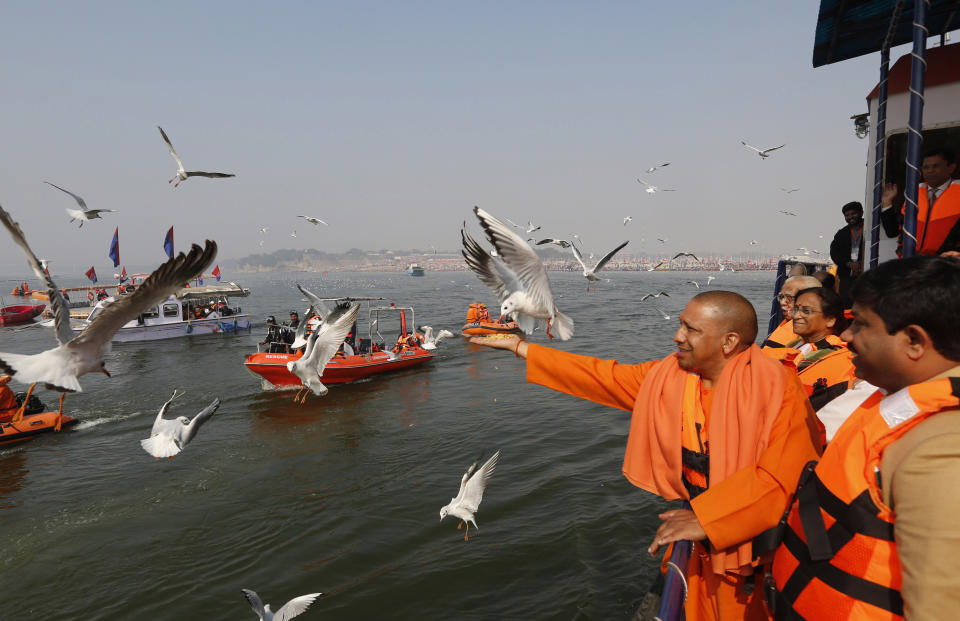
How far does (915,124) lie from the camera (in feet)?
9.34

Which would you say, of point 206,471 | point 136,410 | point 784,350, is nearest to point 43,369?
point 784,350

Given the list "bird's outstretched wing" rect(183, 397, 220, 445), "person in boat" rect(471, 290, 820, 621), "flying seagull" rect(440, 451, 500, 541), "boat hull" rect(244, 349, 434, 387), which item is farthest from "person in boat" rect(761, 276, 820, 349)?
"boat hull" rect(244, 349, 434, 387)

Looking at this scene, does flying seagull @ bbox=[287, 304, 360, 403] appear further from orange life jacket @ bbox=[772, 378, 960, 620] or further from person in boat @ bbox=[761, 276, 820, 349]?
orange life jacket @ bbox=[772, 378, 960, 620]

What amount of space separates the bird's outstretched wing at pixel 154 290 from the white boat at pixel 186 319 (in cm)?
2456

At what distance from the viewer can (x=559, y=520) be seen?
7.08m

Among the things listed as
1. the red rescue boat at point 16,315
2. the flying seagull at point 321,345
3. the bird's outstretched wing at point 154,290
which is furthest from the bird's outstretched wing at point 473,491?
the red rescue boat at point 16,315

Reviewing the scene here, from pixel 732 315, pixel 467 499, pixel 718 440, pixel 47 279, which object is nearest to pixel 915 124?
pixel 732 315

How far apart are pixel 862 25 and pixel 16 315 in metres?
52.9

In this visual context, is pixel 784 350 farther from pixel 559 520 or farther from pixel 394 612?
pixel 394 612

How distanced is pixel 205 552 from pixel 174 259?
17.7 ft

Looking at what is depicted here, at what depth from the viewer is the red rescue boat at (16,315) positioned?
1433 inches

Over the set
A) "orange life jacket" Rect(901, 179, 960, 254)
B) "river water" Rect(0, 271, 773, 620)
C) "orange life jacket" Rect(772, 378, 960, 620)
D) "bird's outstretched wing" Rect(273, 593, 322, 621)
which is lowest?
"river water" Rect(0, 271, 773, 620)

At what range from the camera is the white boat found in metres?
26.5

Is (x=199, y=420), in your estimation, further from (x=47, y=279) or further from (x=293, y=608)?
(x=293, y=608)
